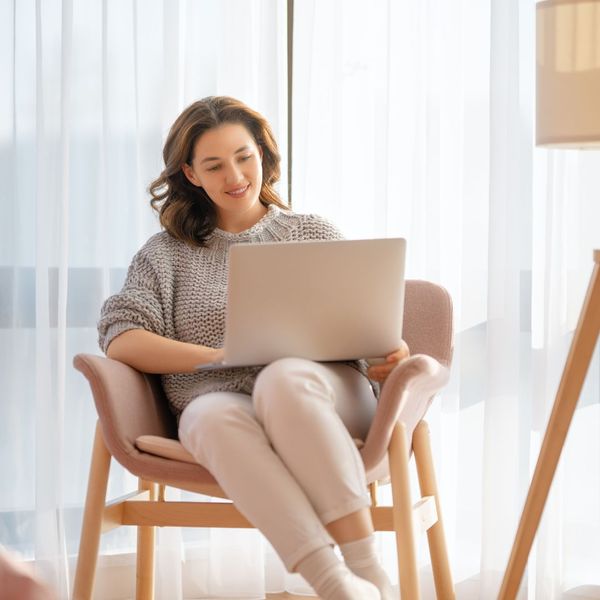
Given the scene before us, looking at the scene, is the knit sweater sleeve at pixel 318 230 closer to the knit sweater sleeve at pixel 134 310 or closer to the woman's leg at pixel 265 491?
the knit sweater sleeve at pixel 134 310

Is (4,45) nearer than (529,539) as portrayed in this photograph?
No

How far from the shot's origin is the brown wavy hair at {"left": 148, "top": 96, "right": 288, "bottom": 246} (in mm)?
2512

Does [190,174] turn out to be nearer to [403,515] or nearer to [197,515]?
[197,515]

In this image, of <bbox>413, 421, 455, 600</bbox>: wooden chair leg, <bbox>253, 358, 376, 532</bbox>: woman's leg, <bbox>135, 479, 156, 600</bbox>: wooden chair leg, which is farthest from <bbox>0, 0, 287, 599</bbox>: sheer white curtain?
<bbox>253, 358, 376, 532</bbox>: woman's leg

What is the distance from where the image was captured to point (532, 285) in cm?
268

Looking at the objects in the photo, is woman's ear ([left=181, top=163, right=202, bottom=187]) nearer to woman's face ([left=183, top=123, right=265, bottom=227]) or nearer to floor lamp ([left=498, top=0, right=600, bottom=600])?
woman's face ([left=183, top=123, right=265, bottom=227])

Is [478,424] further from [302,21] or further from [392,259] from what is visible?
[302,21]

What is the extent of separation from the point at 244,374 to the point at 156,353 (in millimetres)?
188

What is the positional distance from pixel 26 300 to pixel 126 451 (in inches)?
29.4

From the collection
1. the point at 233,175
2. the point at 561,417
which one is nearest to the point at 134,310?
the point at 233,175

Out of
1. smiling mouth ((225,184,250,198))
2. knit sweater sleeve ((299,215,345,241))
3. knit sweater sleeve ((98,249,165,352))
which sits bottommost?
knit sweater sleeve ((98,249,165,352))

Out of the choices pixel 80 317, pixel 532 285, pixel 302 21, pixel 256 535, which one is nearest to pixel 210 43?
pixel 302 21

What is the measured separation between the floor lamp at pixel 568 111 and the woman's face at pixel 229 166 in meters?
0.68

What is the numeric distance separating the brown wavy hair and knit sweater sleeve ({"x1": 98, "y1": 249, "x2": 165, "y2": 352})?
0.16 m
